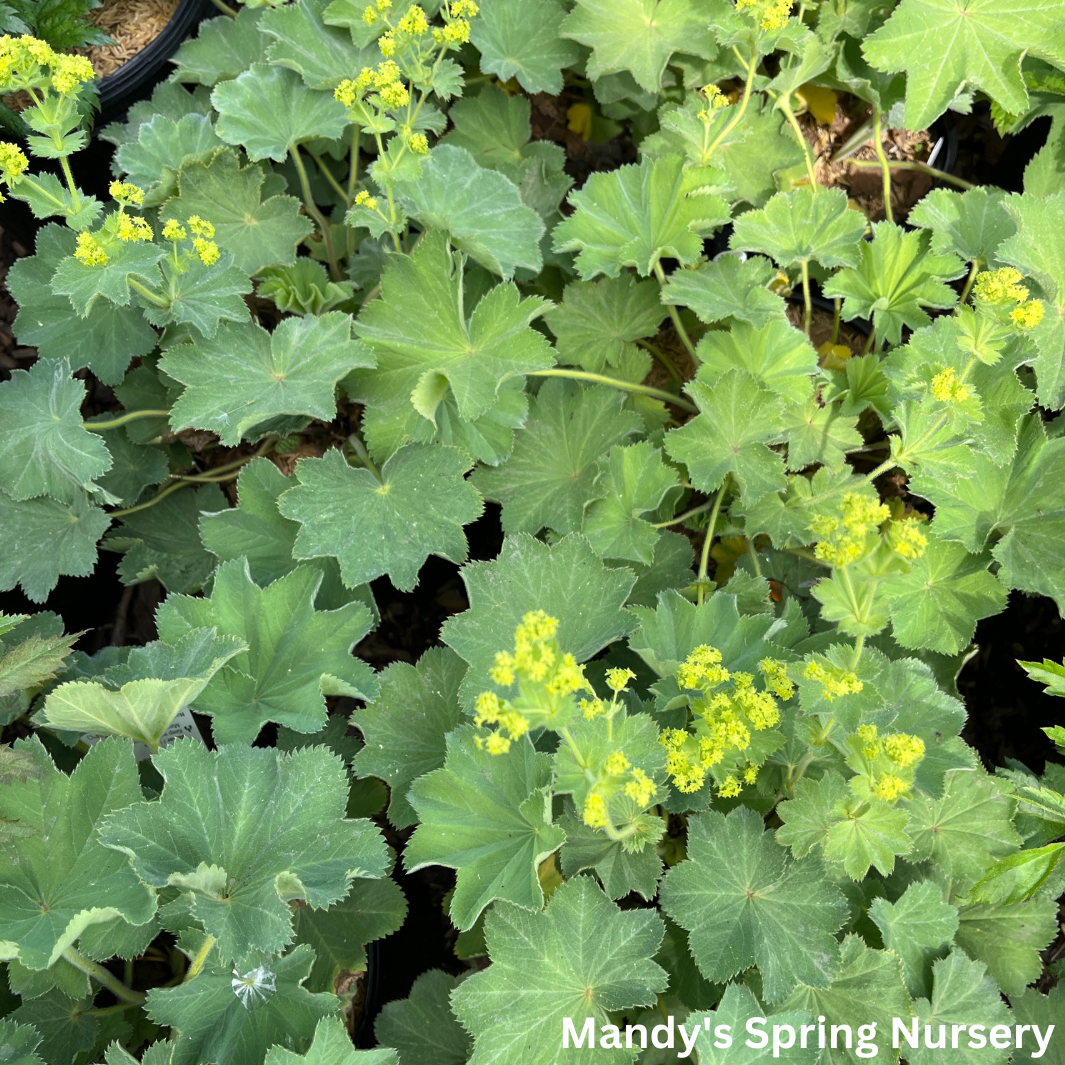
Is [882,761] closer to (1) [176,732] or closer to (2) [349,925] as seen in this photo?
(2) [349,925]

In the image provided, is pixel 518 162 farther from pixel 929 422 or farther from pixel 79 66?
pixel 929 422

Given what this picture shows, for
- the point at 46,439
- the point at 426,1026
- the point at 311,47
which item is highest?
the point at 311,47

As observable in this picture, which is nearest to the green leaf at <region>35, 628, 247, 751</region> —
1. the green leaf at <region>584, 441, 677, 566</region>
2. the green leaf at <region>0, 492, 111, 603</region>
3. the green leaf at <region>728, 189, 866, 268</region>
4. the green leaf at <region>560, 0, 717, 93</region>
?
the green leaf at <region>0, 492, 111, 603</region>

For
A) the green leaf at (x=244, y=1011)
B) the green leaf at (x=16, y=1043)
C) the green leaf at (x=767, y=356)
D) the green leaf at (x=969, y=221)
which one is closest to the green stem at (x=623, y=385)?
the green leaf at (x=767, y=356)

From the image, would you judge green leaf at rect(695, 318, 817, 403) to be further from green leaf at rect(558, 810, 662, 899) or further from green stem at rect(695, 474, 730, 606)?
green leaf at rect(558, 810, 662, 899)

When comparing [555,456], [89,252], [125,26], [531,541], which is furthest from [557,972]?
[125,26]
